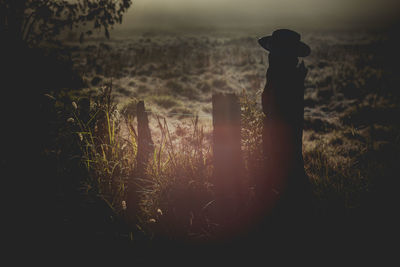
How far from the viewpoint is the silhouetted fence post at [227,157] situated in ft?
8.12

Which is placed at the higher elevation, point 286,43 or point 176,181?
point 286,43

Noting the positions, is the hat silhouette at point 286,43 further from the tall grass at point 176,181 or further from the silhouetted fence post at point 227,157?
the tall grass at point 176,181

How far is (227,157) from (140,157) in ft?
4.40

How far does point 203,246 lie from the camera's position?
2.90m

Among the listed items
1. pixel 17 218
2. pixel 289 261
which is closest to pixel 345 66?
→ pixel 289 261

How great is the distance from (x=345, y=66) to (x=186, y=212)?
16.6 m

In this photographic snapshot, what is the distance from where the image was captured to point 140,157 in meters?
3.48

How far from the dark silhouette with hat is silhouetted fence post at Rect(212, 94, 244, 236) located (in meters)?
0.27

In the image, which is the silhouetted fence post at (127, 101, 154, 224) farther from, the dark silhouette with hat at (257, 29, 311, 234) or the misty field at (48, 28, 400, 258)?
the dark silhouette with hat at (257, 29, 311, 234)

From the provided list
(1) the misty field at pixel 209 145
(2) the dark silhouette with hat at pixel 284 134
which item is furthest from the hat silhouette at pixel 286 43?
(1) the misty field at pixel 209 145

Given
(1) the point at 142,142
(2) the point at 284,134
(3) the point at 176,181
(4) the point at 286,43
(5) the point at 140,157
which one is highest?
(4) the point at 286,43

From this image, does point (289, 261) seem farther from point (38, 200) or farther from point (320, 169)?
point (38, 200)

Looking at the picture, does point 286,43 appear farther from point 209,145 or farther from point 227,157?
point 209,145

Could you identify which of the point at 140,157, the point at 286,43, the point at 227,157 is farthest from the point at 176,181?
the point at 286,43
